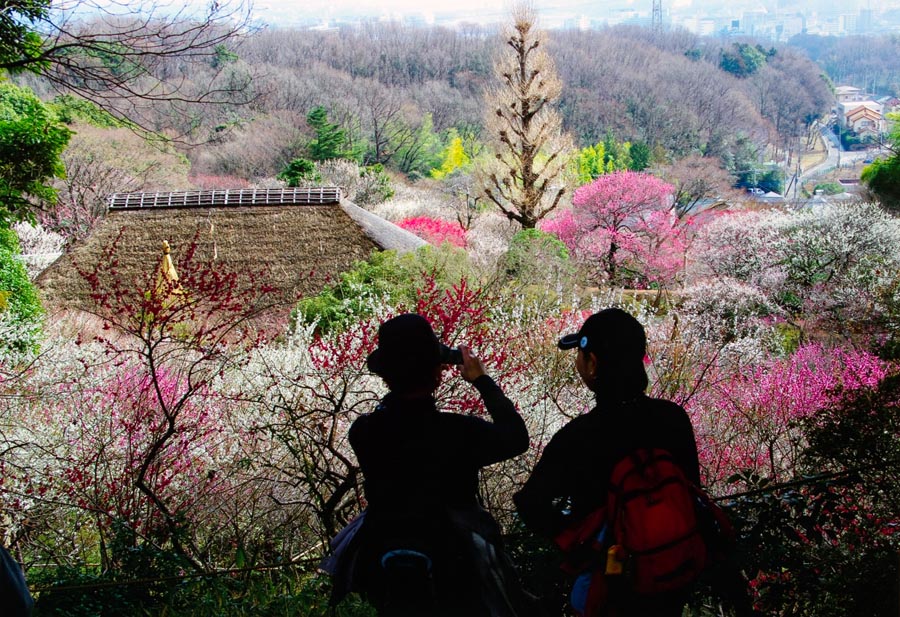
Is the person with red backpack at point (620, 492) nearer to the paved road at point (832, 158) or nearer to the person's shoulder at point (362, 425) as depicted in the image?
the person's shoulder at point (362, 425)

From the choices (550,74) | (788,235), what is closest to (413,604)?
(788,235)

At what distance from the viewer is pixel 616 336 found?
5.47 feet

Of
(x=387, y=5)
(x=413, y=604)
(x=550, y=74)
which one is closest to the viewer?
(x=413, y=604)

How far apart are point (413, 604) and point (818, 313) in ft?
46.4

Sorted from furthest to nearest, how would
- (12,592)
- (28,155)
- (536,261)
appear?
1. (536,261)
2. (28,155)
3. (12,592)

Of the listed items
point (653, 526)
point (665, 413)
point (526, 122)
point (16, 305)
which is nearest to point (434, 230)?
point (526, 122)

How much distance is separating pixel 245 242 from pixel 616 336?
13382 millimetres

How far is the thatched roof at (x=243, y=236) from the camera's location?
13.8 meters

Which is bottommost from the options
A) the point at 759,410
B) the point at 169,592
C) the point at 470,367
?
the point at 759,410

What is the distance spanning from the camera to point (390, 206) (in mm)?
30406

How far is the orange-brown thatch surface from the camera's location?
45.1ft

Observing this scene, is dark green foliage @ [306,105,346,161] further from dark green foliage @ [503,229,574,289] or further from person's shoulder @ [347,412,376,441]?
person's shoulder @ [347,412,376,441]

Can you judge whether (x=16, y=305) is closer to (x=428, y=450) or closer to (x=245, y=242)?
(x=245, y=242)

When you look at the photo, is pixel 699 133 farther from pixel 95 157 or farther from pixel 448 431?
pixel 448 431
